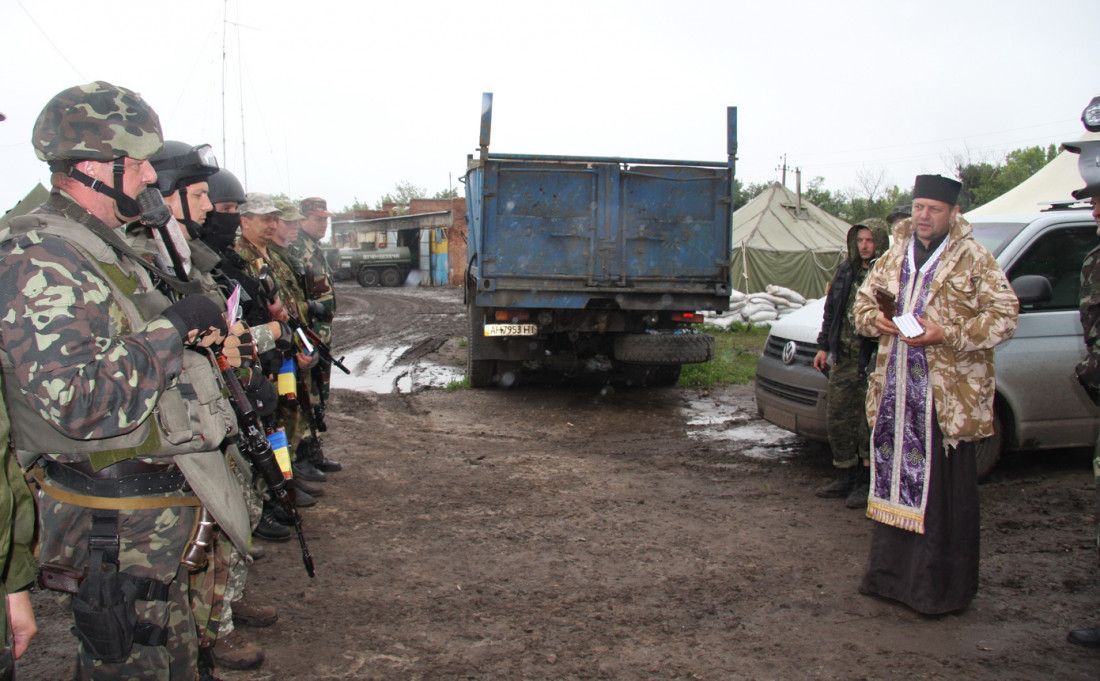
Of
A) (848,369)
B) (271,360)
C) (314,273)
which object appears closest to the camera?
(271,360)

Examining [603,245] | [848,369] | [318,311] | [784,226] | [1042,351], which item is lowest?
[848,369]

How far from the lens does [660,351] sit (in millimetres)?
8031

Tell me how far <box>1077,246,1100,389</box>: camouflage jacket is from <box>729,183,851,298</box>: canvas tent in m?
17.0

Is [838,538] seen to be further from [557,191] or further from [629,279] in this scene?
[557,191]

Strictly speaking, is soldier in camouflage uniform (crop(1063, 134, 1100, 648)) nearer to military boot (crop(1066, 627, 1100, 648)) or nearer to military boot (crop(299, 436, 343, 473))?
military boot (crop(1066, 627, 1100, 648))

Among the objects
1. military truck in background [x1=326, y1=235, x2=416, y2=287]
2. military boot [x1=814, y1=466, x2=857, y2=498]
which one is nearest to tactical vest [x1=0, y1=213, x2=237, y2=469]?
Result: military boot [x1=814, y1=466, x2=857, y2=498]

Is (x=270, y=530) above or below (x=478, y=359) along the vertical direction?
below

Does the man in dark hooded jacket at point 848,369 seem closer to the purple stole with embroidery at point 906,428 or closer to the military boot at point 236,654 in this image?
the purple stole with embroidery at point 906,428

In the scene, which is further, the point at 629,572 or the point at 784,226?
the point at 784,226

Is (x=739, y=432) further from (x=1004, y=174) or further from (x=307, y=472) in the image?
(x=1004, y=174)

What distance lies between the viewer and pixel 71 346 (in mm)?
1955

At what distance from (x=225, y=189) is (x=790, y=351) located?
4122 mm

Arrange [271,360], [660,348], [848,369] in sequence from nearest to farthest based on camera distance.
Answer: [271,360] → [848,369] → [660,348]

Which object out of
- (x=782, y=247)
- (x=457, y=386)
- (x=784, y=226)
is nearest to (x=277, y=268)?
(x=457, y=386)
